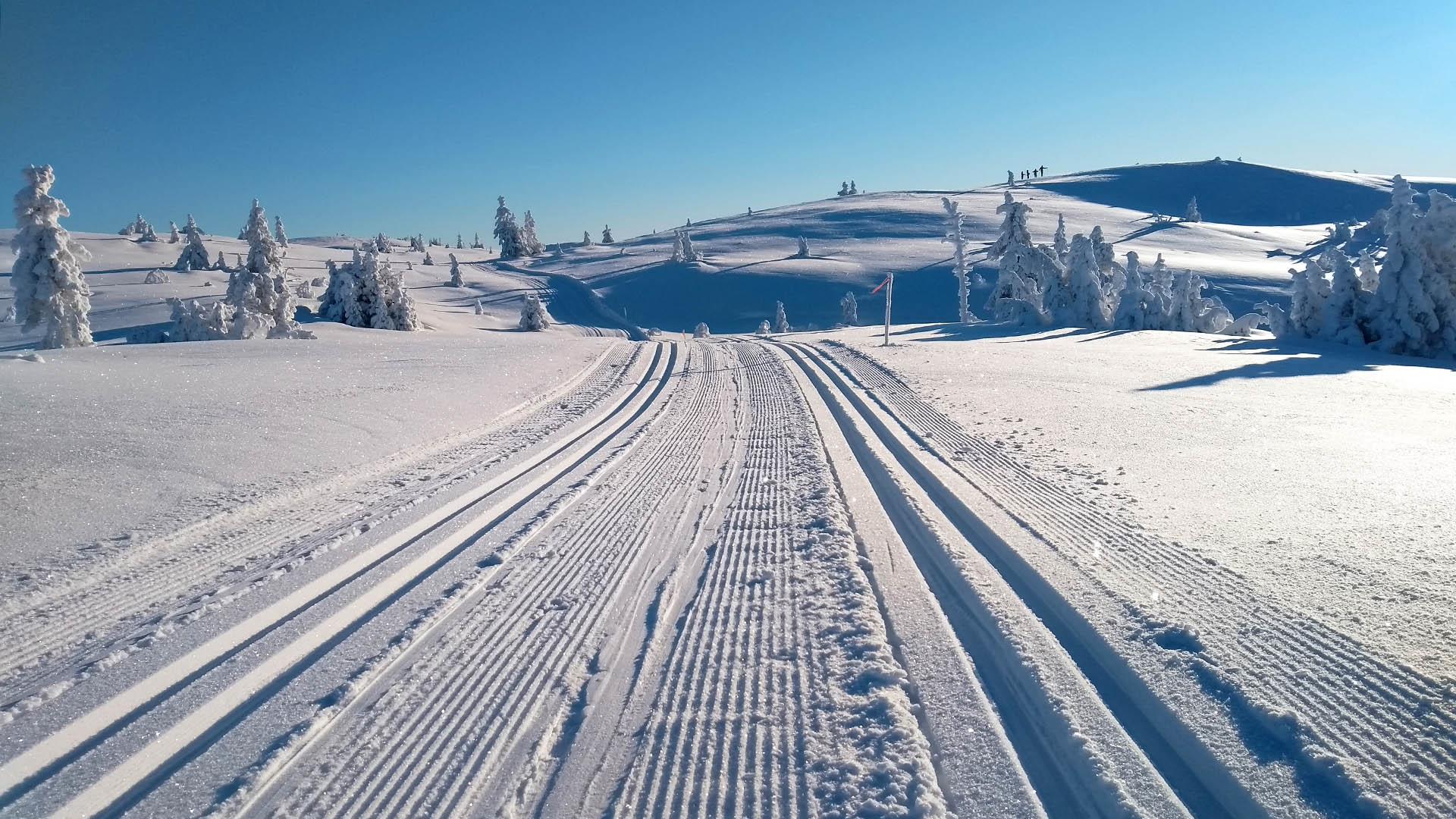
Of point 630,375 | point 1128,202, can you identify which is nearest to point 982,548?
point 630,375

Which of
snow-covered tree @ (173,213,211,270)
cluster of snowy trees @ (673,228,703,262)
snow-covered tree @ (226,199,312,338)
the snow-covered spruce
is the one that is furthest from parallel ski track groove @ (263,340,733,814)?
cluster of snowy trees @ (673,228,703,262)

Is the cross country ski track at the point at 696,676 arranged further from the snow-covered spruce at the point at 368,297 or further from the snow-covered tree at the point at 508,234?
the snow-covered tree at the point at 508,234

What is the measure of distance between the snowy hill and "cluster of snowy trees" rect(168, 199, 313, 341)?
34698mm

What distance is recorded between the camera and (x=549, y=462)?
934 centimetres

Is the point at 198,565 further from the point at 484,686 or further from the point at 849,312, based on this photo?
the point at 849,312

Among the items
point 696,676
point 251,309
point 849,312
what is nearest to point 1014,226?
point 849,312

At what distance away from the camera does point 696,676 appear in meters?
4.03

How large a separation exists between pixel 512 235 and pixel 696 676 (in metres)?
109

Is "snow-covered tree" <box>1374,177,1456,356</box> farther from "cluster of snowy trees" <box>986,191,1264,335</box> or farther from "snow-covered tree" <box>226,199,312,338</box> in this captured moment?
"snow-covered tree" <box>226,199,312,338</box>

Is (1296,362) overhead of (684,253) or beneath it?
beneath

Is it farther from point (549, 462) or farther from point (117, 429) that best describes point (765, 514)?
point (117, 429)

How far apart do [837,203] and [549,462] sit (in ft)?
475

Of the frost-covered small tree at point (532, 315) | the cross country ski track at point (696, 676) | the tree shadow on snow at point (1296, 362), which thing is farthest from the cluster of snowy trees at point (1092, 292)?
the cross country ski track at point (696, 676)

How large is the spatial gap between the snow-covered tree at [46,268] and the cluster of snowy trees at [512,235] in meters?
79.2
